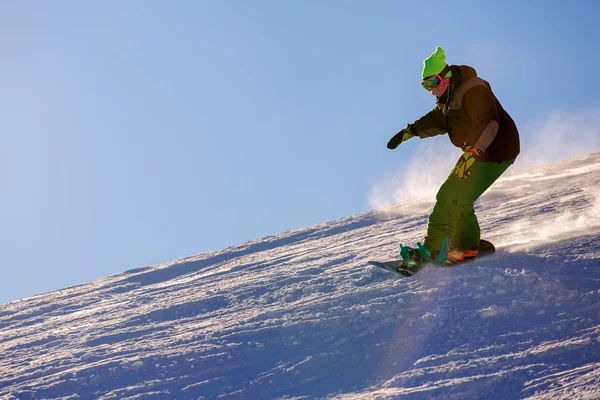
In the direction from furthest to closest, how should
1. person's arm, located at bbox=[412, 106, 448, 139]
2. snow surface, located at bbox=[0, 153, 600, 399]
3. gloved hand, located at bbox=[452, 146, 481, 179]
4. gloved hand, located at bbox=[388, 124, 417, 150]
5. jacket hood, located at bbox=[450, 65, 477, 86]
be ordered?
A: gloved hand, located at bbox=[388, 124, 417, 150]
person's arm, located at bbox=[412, 106, 448, 139]
jacket hood, located at bbox=[450, 65, 477, 86]
gloved hand, located at bbox=[452, 146, 481, 179]
snow surface, located at bbox=[0, 153, 600, 399]

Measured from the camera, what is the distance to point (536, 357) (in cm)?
324

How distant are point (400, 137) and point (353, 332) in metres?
2.33

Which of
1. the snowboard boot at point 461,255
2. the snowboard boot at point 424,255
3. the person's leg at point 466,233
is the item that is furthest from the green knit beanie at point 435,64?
the snowboard boot at point 461,255

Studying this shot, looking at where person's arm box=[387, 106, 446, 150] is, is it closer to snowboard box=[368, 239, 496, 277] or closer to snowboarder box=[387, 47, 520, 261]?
snowboarder box=[387, 47, 520, 261]

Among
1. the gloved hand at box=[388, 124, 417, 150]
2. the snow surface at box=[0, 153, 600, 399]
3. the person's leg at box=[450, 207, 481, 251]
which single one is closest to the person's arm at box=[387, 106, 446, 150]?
the gloved hand at box=[388, 124, 417, 150]

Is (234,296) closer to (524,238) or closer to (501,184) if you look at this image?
(524,238)

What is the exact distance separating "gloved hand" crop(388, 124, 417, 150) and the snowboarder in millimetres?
589

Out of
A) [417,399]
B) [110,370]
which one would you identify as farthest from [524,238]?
[110,370]

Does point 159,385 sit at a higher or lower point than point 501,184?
lower

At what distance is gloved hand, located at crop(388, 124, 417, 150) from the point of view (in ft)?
18.6

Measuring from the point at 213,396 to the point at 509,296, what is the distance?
203 centimetres

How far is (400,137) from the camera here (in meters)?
5.75

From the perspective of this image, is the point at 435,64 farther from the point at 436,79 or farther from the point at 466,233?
the point at 466,233

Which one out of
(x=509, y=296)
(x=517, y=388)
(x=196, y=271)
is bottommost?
(x=517, y=388)
